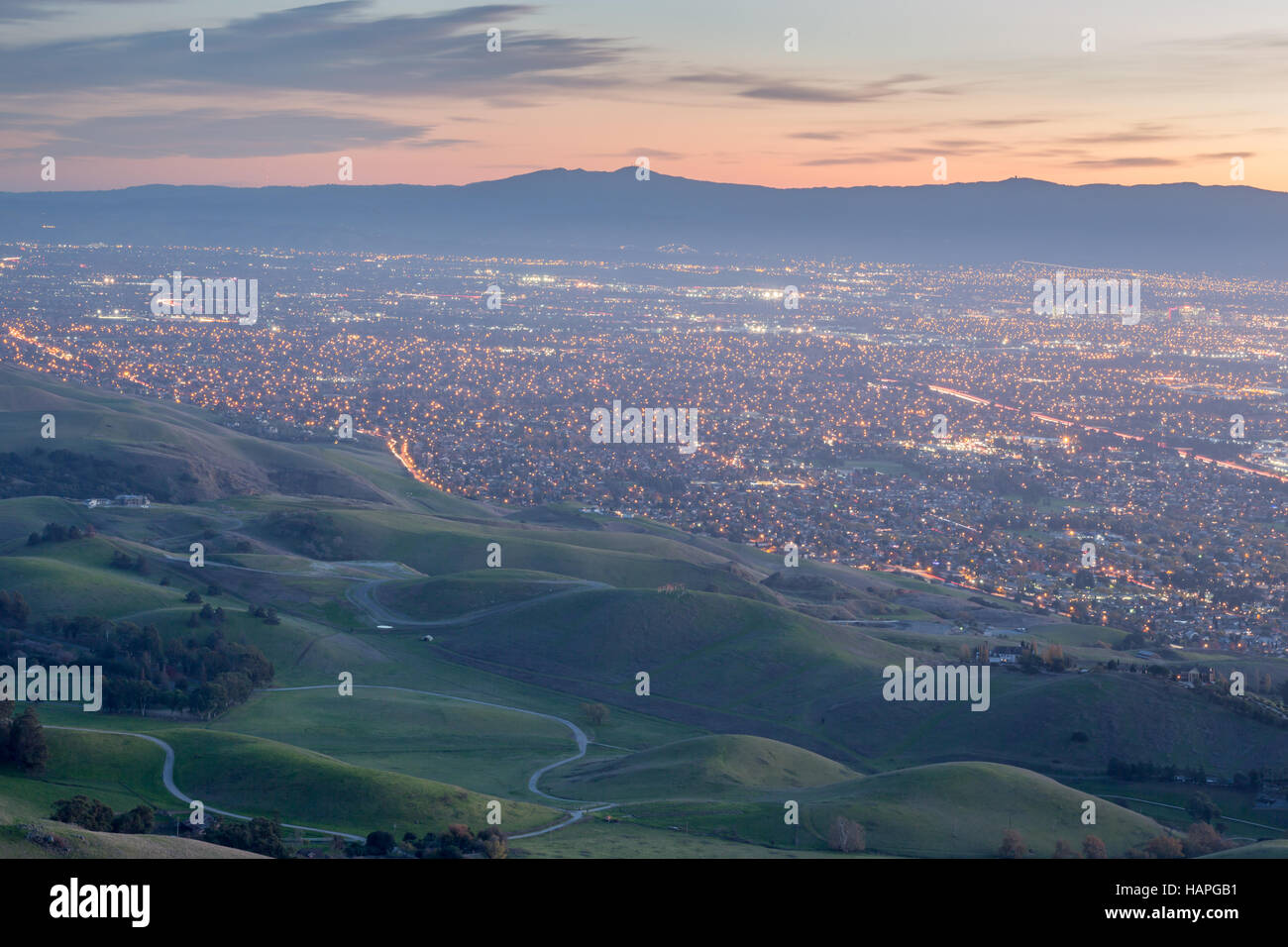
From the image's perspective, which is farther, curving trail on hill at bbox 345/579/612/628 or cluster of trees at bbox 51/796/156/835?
curving trail on hill at bbox 345/579/612/628

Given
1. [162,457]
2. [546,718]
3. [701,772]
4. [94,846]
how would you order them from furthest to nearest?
[162,457], [546,718], [701,772], [94,846]

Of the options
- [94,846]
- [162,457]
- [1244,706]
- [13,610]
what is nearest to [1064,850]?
[1244,706]

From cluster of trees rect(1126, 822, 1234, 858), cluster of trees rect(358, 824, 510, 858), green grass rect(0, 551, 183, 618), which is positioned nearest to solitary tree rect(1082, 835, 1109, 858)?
cluster of trees rect(1126, 822, 1234, 858)

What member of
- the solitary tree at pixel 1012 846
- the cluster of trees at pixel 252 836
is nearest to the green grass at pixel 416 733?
the cluster of trees at pixel 252 836

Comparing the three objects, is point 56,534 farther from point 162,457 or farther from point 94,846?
point 94,846

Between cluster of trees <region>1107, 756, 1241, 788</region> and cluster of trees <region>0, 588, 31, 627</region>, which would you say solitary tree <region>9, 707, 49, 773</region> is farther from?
cluster of trees <region>1107, 756, 1241, 788</region>
